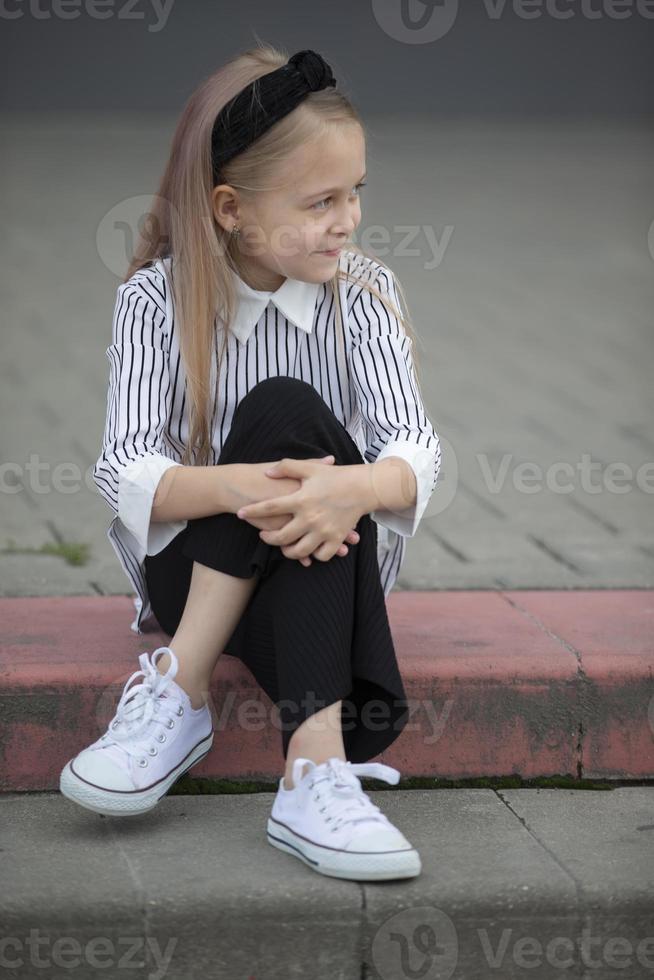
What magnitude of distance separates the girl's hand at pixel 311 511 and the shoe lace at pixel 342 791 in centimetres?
26

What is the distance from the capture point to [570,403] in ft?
14.8

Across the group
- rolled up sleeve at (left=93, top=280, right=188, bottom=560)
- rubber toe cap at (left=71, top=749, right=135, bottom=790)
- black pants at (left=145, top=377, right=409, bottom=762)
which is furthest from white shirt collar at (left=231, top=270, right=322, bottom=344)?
rubber toe cap at (left=71, top=749, right=135, bottom=790)

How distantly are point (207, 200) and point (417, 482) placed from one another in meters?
0.52

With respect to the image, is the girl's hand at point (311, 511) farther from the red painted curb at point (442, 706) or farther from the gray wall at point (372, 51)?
the gray wall at point (372, 51)

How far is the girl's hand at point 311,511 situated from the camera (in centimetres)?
154

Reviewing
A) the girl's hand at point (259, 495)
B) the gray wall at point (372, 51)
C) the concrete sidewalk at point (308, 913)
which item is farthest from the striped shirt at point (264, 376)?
the gray wall at point (372, 51)

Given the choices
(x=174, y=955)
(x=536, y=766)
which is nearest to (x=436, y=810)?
(x=536, y=766)

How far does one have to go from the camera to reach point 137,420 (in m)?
1.73

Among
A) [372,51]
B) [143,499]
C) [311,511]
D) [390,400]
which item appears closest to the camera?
[311,511]

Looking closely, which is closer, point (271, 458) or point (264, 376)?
point (271, 458)

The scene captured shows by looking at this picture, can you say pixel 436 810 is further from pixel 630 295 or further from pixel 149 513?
pixel 630 295

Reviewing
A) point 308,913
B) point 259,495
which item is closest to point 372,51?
point 259,495

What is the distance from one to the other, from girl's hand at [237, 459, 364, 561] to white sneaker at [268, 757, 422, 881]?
0.27m

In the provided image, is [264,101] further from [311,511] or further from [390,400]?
[311,511]
